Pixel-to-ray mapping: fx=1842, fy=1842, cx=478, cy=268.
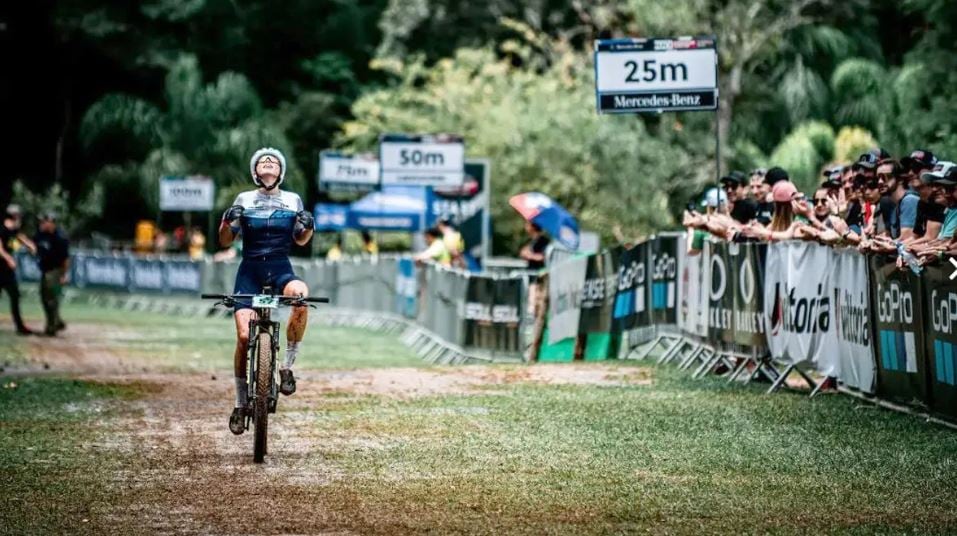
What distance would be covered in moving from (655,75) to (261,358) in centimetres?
877

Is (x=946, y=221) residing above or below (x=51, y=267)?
above

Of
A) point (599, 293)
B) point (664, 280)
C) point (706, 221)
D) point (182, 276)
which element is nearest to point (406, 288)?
point (599, 293)

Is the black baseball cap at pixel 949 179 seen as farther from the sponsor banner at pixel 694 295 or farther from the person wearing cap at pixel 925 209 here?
the sponsor banner at pixel 694 295

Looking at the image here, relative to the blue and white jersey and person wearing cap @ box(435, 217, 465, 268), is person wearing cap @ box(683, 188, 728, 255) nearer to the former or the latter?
the blue and white jersey

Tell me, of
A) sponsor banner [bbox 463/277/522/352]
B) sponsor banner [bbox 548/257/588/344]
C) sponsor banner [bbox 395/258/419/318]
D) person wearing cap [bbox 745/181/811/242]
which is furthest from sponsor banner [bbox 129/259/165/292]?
person wearing cap [bbox 745/181/811/242]

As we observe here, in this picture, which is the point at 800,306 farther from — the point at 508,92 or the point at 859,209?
the point at 508,92

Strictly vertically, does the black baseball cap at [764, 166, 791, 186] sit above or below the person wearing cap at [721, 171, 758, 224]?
above

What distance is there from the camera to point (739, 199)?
19594mm

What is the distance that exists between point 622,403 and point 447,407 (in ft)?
5.18

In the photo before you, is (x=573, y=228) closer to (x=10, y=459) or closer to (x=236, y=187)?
(x=10, y=459)

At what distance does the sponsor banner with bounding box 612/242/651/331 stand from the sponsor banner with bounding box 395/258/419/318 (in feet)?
32.3

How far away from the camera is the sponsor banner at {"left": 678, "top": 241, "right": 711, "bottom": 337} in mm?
20047

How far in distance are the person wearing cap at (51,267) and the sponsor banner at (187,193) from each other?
648 inches

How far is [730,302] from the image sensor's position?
19094 mm
